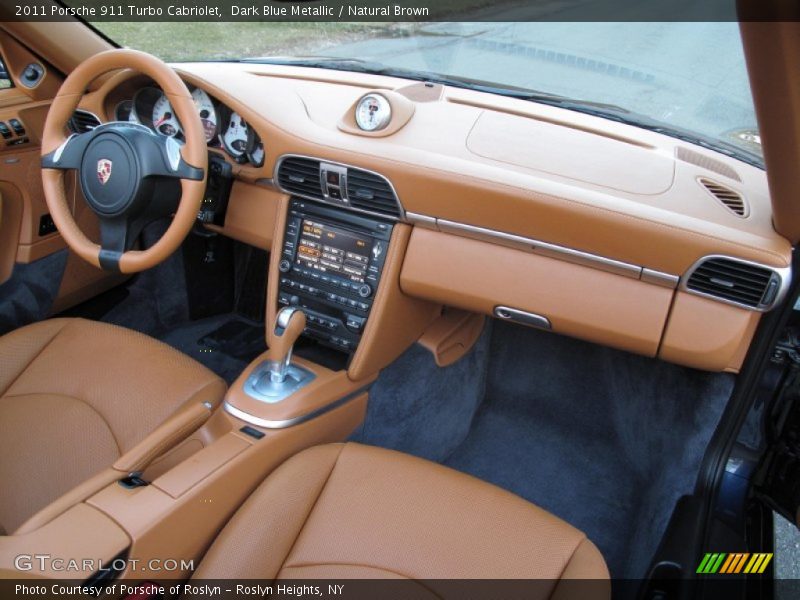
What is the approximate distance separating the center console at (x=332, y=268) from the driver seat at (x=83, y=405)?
1.24 ft

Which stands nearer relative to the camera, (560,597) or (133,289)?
(560,597)

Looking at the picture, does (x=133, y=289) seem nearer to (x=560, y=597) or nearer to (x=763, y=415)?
(x=560, y=597)

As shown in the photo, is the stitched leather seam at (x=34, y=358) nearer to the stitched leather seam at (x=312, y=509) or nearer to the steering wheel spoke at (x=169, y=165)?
the steering wheel spoke at (x=169, y=165)

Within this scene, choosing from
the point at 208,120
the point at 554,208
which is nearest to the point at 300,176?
the point at 208,120

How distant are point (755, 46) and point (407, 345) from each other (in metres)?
1.47

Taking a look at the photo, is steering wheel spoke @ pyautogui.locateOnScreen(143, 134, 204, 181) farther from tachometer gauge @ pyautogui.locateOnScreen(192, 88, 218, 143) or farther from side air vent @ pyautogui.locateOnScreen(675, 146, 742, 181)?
side air vent @ pyautogui.locateOnScreen(675, 146, 742, 181)

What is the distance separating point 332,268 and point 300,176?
0.97 ft

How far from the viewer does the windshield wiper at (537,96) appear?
6.48 feet

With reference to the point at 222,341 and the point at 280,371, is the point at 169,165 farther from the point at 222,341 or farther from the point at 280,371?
the point at 222,341

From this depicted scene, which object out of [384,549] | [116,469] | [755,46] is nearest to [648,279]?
[755,46]

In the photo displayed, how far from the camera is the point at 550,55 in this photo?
2.15m

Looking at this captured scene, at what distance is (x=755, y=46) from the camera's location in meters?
0.98
